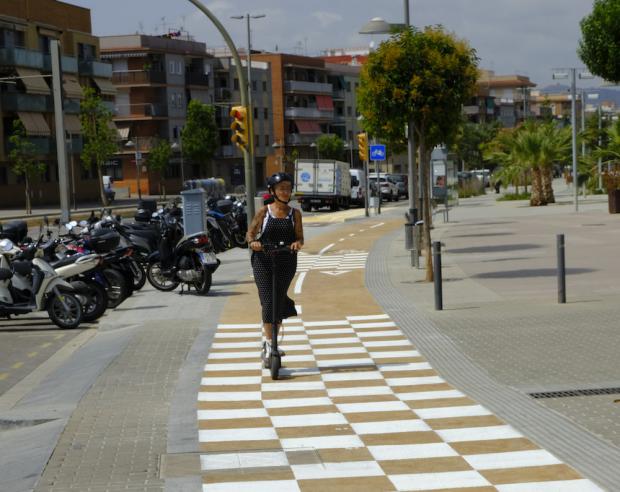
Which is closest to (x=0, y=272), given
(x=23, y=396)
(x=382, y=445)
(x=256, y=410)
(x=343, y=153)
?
(x=23, y=396)

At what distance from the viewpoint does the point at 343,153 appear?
13312 centimetres

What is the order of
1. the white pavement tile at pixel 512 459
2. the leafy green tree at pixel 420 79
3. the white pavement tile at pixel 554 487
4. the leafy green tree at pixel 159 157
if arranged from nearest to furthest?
the white pavement tile at pixel 554 487, the white pavement tile at pixel 512 459, the leafy green tree at pixel 420 79, the leafy green tree at pixel 159 157

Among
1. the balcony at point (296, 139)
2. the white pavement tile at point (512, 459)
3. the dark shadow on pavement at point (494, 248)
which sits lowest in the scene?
the dark shadow on pavement at point (494, 248)

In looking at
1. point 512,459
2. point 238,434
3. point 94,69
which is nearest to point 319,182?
point 94,69

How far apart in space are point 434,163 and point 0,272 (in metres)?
34.1

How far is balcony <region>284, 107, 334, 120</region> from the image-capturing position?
123m

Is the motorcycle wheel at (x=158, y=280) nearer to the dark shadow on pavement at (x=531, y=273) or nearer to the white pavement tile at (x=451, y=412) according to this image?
the dark shadow on pavement at (x=531, y=273)

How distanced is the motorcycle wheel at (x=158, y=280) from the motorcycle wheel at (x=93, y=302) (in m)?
2.77

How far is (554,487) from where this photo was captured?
269 inches

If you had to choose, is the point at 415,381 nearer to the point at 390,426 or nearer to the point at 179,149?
the point at 390,426

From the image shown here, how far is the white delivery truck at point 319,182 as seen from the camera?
58.9m

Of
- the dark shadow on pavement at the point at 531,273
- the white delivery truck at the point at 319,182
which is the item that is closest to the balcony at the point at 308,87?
the white delivery truck at the point at 319,182

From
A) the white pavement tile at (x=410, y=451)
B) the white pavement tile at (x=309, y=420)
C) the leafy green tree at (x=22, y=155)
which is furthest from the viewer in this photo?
the leafy green tree at (x=22, y=155)

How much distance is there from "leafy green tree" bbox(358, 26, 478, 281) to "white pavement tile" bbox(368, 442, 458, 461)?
1267cm
